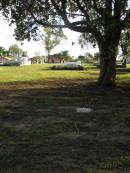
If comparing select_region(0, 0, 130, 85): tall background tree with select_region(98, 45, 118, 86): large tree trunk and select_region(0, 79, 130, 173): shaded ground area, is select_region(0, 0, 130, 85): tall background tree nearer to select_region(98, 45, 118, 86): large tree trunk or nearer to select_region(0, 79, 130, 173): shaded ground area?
select_region(98, 45, 118, 86): large tree trunk

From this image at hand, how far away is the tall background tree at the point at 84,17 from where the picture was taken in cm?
2291

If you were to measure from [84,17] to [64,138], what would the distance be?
16064mm

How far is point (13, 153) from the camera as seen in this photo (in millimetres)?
8445

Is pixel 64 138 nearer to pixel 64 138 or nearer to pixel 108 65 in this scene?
pixel 64 138

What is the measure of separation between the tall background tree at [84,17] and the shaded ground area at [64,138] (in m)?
7.98

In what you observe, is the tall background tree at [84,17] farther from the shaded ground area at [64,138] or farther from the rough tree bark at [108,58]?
the shaded ground area at [64,138]

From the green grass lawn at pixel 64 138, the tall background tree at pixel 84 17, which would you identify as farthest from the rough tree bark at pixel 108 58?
the green grass lawn at pixel 64 138

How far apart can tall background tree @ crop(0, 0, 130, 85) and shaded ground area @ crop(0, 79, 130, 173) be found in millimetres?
7983

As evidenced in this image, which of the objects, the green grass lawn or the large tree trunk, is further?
the large tree trunk

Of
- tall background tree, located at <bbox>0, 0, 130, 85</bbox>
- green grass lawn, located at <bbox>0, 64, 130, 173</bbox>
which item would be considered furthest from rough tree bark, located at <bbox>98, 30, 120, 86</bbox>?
green grass lawn, located at <bbox>0, 64, 130, 173</bbox>

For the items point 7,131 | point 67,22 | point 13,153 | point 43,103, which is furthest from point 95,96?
point 13,153

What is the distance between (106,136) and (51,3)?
16452 mm

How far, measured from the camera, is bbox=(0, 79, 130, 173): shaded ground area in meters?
7.64

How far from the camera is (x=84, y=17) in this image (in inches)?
985
